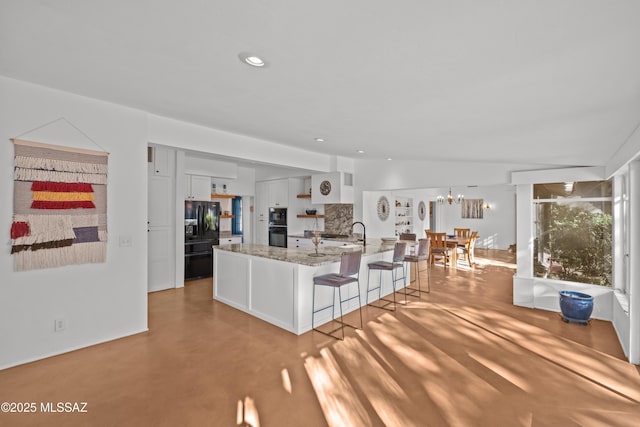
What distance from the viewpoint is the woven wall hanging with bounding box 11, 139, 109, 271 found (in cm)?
275

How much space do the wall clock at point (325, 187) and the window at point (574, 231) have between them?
12.6 ft

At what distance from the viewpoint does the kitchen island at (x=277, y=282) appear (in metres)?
3.56

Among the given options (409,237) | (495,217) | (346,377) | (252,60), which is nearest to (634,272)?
(346,377)

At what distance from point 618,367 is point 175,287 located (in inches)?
242

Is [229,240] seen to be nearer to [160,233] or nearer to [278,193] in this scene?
[278,193]

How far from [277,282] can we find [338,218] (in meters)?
3.60

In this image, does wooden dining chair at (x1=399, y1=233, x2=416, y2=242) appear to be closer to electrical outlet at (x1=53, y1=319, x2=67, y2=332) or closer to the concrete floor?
the concrete floor

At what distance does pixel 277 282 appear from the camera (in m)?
3.77

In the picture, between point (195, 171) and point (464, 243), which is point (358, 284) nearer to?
point (195, 171)

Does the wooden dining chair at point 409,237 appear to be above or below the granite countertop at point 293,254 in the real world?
above

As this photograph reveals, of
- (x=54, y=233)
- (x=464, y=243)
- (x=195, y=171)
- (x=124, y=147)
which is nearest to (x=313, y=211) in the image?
(x=195, y=171)

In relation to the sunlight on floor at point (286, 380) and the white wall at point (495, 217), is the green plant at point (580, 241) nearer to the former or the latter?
the sunlight on floor at point (286, 380)

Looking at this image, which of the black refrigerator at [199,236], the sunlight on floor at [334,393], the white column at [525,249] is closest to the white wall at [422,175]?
the white column at [525,249]

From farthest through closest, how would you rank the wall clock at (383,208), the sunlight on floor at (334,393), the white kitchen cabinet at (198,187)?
the wall clock at (383,208), the white kitchen cabinet at (198,187), the sunlight on floor at (334,393)
